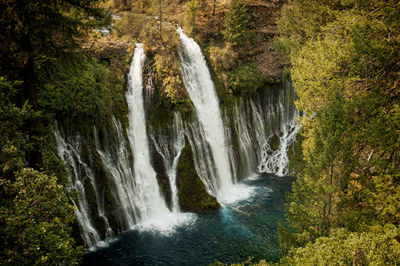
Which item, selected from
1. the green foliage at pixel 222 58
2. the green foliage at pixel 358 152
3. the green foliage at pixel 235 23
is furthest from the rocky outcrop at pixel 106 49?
the green foliage at pixel 358 152

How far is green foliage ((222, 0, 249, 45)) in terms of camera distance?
2578cm

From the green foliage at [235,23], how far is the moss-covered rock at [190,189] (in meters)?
13.4

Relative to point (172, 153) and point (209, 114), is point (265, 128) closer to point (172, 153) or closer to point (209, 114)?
point (209, 114)

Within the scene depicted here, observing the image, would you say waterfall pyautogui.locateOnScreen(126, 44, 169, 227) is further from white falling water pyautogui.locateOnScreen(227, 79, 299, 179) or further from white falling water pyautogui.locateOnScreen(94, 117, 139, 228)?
white falling water pyautogui.locateOnScreen(227, 79, 299, 179)

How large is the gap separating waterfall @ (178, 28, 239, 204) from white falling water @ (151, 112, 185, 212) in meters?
2.41

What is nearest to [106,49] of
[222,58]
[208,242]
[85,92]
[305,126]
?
[85,92]

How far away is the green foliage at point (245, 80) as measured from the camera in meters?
24.5

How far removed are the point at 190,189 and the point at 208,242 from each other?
A: 179 inches

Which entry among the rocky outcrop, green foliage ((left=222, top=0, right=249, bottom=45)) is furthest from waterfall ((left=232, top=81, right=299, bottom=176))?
the rocky outcrop

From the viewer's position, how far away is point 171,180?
18109 mm

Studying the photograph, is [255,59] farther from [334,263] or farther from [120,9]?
[334,263]

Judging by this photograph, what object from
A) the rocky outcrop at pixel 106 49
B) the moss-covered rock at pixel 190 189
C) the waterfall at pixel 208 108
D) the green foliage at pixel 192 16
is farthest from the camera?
the green foliage at pixel 192 16

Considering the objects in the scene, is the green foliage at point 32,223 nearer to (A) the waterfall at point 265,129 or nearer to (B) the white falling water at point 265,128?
(A) the waterfall at point 265,129

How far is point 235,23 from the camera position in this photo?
25969 mm
